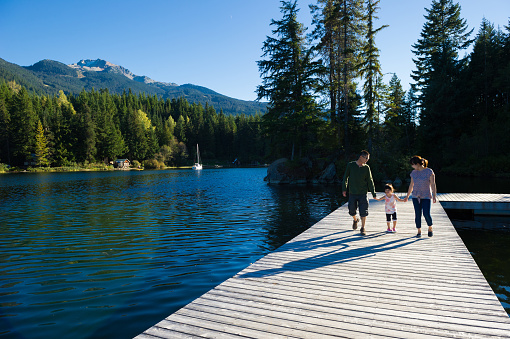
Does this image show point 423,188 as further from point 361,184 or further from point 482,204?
point 482,204

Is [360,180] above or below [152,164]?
below

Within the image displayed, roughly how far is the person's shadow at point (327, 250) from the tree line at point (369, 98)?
27.5m

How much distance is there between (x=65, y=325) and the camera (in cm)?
534

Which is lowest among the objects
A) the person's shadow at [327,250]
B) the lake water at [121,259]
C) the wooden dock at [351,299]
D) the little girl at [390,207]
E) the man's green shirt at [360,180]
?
the lake water at [121,259]

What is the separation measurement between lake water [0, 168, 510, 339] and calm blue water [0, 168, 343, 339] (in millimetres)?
28

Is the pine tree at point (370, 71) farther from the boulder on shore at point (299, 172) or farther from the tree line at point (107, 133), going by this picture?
the tree line at point (107, 133)

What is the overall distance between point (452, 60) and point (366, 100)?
23.2 meters

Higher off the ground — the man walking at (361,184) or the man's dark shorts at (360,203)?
the man walking at (361,184)

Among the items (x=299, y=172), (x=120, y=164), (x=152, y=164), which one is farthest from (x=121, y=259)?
(x=152, y=164)

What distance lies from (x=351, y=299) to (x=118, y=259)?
7270mm

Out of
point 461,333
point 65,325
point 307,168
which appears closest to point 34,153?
point 307,168

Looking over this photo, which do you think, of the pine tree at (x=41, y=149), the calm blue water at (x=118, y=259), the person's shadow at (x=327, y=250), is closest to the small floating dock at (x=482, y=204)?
the calm blue water at (x=118, y=259)

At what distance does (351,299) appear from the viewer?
446cm

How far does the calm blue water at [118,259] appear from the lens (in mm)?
5648
